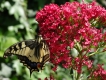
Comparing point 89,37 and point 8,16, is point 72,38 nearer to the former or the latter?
point 89,37

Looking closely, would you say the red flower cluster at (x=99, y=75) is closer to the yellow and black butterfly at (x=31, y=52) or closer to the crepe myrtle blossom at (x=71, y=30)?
the crepe myrtle blossom at (x=71, y=30)

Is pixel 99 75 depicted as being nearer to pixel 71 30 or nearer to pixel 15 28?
pixel 71 30

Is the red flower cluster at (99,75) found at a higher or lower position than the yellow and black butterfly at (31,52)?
lower

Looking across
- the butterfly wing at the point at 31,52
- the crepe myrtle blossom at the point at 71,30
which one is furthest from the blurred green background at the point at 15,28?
the crepe myrtle blossom at the point at 71,30

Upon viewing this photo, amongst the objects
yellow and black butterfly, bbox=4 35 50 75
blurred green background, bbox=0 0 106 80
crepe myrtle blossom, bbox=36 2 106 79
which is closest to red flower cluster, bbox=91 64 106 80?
crepe myrtle blossom, bbox=36 2 106 79

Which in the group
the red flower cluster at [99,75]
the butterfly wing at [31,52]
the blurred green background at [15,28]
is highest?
the blurred green background at [15,28]

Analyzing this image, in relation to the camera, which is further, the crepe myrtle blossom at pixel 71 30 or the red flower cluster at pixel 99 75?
the red flower cluster at pixel 99 75

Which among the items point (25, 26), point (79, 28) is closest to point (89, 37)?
point (79, 28)

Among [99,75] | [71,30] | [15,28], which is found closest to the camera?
[71,30]

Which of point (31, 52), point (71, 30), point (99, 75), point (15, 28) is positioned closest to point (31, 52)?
point (31, 52)

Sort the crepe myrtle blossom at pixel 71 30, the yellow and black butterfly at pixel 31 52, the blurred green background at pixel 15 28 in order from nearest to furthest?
the crepe myrtle blossom at pixel 71 30, the yellow and black butterfly at pixel 31 52, the blurred green background at pixel 15 28
